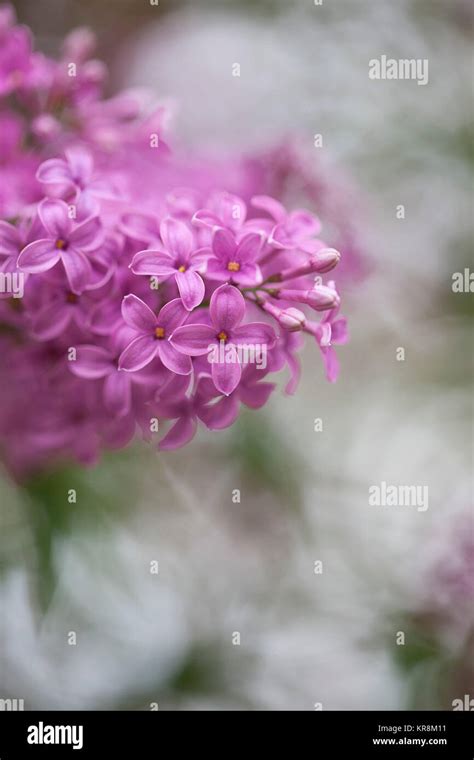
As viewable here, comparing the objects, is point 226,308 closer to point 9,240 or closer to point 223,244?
point 223,244

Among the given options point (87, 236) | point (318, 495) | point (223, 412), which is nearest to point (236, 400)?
point (223, 412)

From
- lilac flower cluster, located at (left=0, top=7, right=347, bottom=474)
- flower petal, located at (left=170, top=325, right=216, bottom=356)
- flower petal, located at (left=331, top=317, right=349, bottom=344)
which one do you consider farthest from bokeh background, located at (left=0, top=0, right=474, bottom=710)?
flower petal, located at (left=170, top=325, right=216, bottom=356)

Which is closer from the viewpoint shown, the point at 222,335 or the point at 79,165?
the point at 222,335

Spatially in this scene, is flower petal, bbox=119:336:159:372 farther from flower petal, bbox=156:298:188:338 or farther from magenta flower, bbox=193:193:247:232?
magenta flower, bbox=193:193:247:232

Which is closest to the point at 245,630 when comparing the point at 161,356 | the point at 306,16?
the point at 161,356
